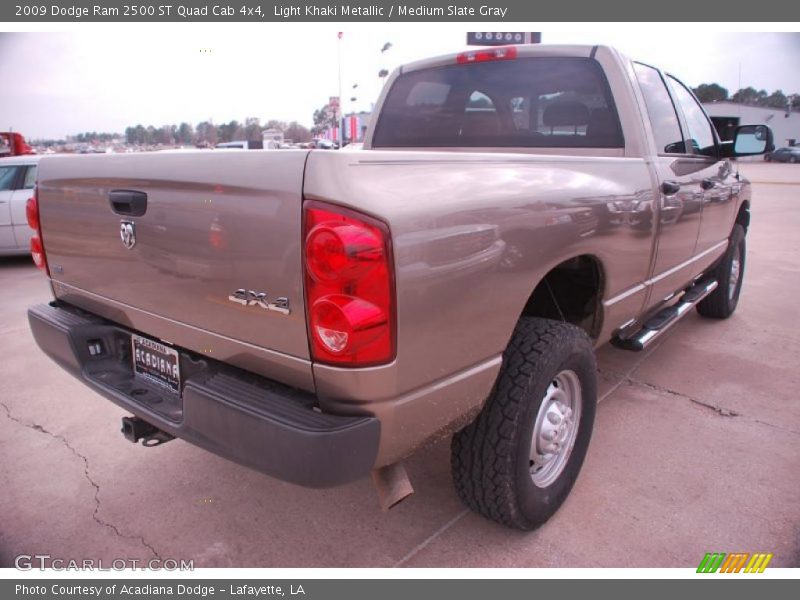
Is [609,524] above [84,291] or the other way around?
the other way around

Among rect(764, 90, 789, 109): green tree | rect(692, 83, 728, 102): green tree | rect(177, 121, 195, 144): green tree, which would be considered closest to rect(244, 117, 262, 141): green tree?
rect(177, 121, 195, 144): green tree

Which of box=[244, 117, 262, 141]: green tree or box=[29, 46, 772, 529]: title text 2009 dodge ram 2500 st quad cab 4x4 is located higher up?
box=[244, 117, 262, 141]: green tree

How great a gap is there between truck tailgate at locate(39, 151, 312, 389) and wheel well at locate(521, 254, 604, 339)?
1239 millimetres

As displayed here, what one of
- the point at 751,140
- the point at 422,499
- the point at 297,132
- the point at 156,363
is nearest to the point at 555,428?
the point at 422,499

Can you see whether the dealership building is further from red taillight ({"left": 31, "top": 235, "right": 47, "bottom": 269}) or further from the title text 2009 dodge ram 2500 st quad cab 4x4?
red taillight ({"left": 31, "top": 235, "right": 47, "bottom": 269})

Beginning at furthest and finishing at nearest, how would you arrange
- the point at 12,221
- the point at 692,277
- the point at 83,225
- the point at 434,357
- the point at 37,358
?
the point at 12,221 < the point at 37,358 < the point at 692,277 < the point at 83,225 < the point at 434,357

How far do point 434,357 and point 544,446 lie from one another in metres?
0.91

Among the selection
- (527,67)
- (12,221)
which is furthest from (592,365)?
(12,221)

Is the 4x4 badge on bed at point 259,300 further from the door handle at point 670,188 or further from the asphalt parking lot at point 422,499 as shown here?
the door handle at point 670,188

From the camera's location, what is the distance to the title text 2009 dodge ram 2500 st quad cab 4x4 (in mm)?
1555

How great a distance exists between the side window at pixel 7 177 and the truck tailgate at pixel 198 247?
6649mm

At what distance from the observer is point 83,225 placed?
2262 millimetres

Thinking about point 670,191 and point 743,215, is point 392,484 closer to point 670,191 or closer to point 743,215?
point 670,191

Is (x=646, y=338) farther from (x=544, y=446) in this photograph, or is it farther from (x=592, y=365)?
(x=544, y=446)
